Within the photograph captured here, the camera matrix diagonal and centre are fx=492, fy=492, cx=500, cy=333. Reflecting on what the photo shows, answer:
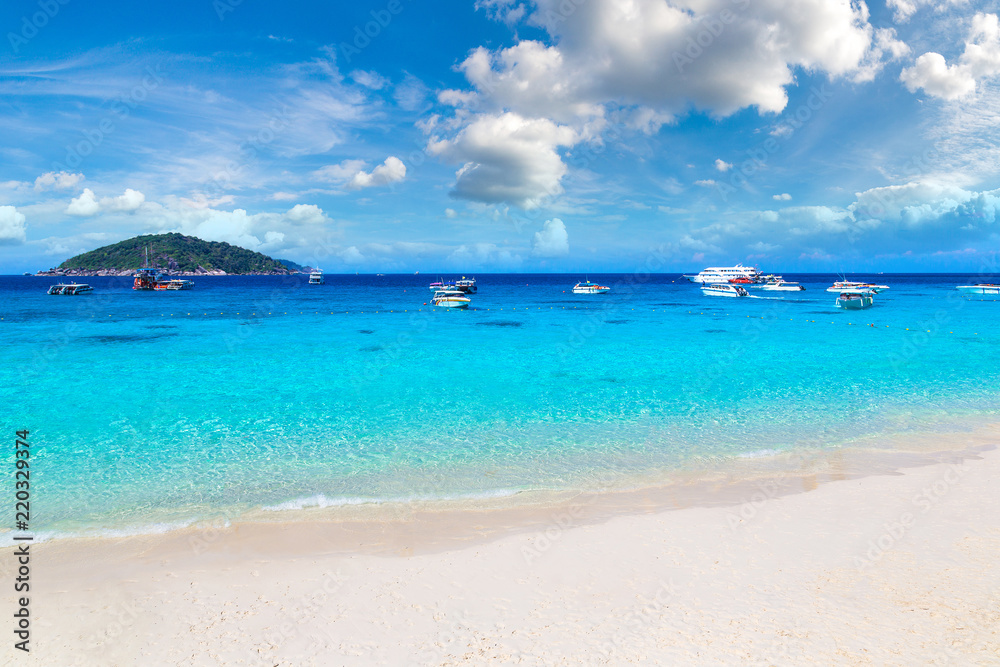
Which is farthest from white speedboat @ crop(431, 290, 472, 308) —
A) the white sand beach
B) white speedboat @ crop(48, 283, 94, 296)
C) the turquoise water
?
white speedboat @ crop(48, 283, 94, 296)

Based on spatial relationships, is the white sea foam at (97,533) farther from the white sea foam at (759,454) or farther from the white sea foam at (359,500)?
the white sea foam at (759,454)

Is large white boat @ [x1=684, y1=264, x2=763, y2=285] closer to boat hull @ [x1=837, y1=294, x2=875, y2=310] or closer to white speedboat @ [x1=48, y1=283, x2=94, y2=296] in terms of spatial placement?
boat hull @ [x1=837, y1=294, x2=875, y2=310]

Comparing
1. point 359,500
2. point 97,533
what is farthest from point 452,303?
point 97,533

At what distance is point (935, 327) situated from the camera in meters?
44.3

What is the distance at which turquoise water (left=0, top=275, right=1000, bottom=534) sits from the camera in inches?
465

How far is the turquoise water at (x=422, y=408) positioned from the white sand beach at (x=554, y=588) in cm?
197

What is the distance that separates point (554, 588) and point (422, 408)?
1192 cm

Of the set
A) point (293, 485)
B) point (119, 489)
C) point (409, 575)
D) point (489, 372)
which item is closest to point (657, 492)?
point (409, 575)

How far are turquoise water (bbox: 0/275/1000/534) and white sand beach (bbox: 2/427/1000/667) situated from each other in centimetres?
197

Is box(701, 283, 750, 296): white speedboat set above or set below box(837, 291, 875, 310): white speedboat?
above

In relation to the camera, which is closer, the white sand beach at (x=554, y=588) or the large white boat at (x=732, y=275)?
the white sand beach at (x=554, y=588)

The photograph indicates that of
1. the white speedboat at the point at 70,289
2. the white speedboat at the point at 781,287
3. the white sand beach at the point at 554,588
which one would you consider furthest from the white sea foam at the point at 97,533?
the white speedboat at the point at 781,287

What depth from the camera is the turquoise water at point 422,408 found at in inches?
465

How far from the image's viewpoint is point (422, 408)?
18.7 metres
